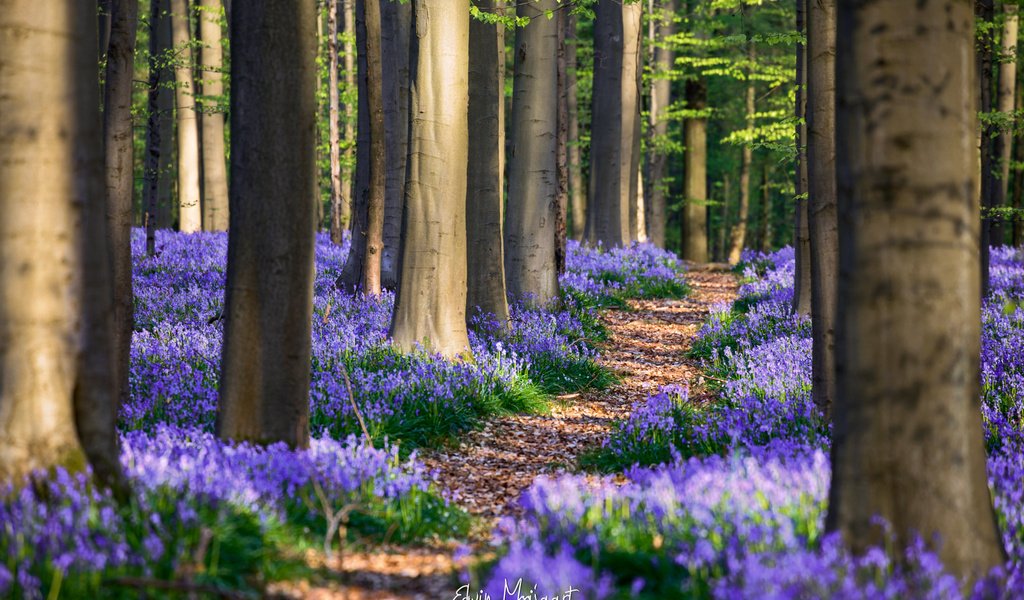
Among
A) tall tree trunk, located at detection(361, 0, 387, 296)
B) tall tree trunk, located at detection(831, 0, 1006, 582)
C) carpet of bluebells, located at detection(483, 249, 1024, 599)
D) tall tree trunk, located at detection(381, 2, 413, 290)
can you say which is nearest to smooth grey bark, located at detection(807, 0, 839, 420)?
carpet of bluebells, located at detection(483, 249, 1024, 599)

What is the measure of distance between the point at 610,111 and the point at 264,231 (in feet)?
55.8

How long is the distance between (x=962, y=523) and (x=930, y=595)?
20.1 inches

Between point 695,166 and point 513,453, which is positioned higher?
point 695,166

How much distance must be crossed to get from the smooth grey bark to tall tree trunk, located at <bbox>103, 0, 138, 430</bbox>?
558 centimetres

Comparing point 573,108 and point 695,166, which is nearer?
point 695,166

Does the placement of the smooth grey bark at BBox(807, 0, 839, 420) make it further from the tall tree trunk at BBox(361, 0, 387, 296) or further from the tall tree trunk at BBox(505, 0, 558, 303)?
the tall tree trunk at BBox(361, 0, 387, 296)

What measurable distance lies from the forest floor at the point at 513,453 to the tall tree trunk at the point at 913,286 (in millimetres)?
1931

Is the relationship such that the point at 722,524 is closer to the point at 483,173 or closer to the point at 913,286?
the point at 913,286

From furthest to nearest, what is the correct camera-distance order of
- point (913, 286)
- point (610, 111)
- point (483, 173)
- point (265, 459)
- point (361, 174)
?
1. point (610, 111)
2. point (361, 174)
3. point (483, 173)
4. point (265, 459)
5. point (913, 286)

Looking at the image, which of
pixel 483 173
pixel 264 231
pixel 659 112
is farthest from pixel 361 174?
pixel 659 112

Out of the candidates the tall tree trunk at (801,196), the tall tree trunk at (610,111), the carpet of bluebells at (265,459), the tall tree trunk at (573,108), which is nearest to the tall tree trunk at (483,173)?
the carpet of bluebells at (265,459)

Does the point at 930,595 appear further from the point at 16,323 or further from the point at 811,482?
the point at 16,323

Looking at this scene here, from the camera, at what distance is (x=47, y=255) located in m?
4.11

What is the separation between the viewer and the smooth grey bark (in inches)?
288
